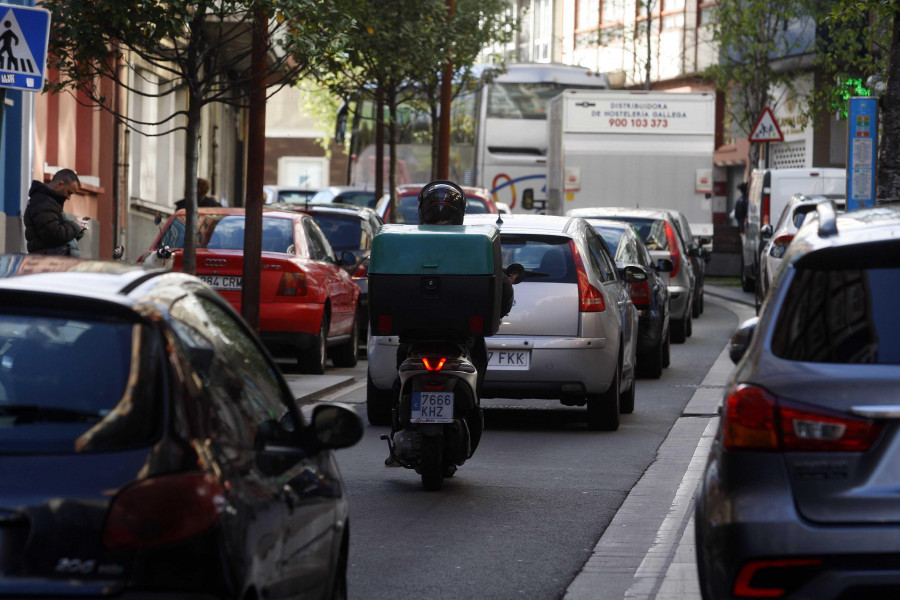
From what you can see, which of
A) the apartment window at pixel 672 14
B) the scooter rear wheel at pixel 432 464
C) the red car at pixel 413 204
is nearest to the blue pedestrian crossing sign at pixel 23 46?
the scooter rear wheel at pixel 432 464

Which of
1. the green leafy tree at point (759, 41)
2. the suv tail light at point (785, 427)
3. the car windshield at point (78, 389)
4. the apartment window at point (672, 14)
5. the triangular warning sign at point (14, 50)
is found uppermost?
the apartment window at point (672, 14)

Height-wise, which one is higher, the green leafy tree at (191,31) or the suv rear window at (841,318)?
the green leafy tree at (191,31)

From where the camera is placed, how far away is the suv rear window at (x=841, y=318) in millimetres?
4781

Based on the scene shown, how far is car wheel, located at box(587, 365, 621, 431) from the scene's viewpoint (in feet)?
40.7

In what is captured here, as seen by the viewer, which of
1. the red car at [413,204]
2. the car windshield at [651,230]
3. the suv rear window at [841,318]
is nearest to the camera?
the suv rear window at [841,318]

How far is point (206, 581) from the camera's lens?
3725 millimetres

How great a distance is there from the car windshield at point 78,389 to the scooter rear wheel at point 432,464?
16.6 feet

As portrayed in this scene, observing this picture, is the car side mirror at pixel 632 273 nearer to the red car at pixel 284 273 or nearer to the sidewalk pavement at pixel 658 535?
the sidewalk pavement at pixel 658 535

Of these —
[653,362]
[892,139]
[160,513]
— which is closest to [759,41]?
[653,362]

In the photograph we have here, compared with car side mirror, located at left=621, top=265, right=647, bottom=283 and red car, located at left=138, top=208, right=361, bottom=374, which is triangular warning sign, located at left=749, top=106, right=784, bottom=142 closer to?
red car, located at left=138, top=208, right=361, bottom=374

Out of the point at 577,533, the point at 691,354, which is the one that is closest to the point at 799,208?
the point at 691,354

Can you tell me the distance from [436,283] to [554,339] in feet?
10.2

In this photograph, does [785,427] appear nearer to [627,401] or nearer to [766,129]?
[627,401]

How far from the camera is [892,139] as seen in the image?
15.7m
